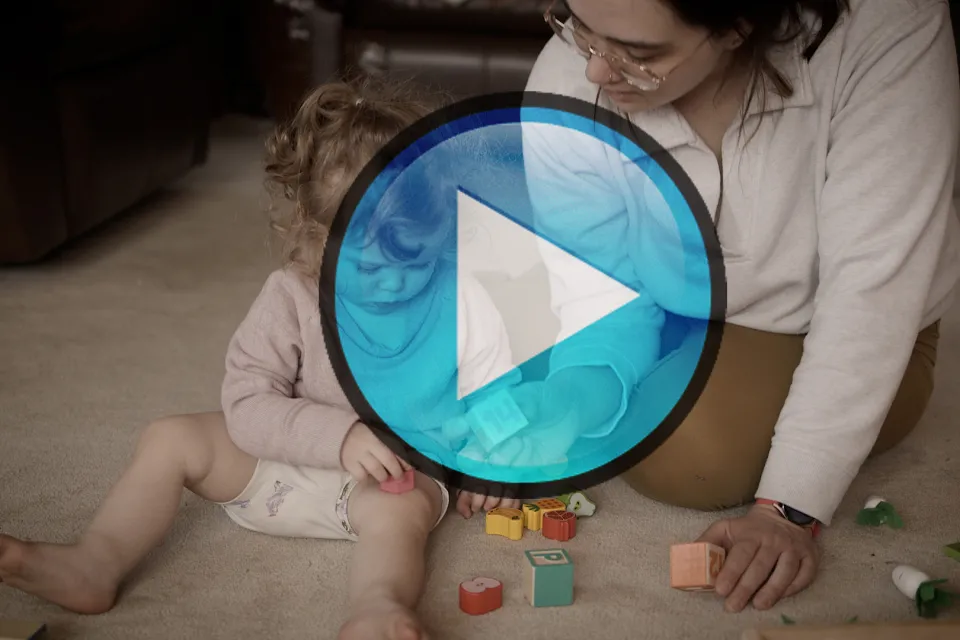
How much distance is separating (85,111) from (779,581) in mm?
1204

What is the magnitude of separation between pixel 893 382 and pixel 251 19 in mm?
1910

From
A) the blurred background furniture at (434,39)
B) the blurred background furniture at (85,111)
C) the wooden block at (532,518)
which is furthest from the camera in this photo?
the blurred background furniture at (434,39)

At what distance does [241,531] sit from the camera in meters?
0.85

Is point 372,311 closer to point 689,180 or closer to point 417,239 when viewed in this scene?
point 417,239

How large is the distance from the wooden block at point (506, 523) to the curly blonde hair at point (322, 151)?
0.25 meters

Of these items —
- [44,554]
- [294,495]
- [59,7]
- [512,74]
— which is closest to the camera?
[44,554]

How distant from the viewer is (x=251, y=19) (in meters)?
2.34

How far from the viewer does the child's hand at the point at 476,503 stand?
88cm

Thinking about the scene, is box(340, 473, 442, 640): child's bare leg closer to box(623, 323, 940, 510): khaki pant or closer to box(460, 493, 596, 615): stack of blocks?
box(460, 493, 596, 615): stack of blocks

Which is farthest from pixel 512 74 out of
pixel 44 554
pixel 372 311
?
pixel 44 554

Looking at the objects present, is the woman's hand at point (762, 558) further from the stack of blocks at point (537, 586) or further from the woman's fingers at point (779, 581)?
the stack of blocks at point (537, 586)

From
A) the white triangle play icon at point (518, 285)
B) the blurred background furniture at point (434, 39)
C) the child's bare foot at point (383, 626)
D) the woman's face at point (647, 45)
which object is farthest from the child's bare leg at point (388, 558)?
the blurred background furniture at point (434, 39)

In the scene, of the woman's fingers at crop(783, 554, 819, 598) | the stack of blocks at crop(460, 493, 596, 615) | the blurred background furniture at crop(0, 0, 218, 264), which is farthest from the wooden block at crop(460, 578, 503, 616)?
the blurred background furniture at crop(0, 0, 218, 264)

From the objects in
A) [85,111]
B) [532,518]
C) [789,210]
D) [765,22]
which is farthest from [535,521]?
[85,111]
